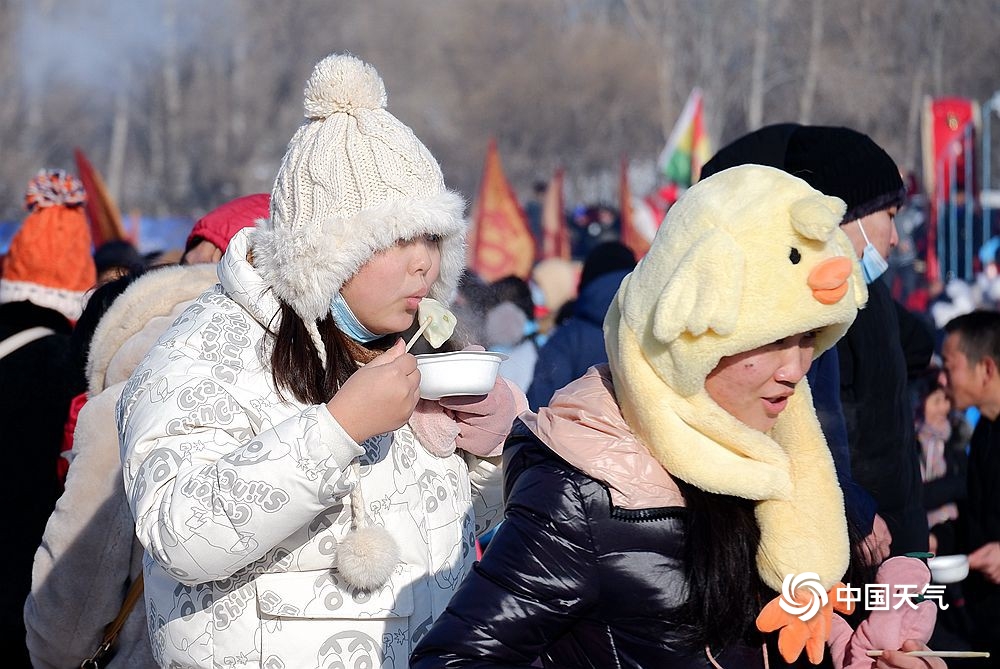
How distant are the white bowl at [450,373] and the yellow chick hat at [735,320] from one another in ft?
1.16

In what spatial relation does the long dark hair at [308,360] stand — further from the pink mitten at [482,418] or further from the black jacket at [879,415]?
the black jacket at [879,415]

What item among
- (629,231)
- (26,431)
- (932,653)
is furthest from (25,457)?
(629,231)

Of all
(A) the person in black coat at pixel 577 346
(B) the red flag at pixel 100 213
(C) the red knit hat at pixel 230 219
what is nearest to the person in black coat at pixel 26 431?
(C) the red knit hat at pixel 230 219

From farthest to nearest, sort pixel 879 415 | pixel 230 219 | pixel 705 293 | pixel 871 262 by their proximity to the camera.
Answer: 1. pixel 879 415
2. pixel 871 262
3. pixel 230 219
4. pixel 705 293

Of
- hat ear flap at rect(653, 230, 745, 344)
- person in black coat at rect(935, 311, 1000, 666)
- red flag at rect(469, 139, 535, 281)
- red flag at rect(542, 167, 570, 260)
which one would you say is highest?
hat ear flap at rect(653, 230, 745, 344)

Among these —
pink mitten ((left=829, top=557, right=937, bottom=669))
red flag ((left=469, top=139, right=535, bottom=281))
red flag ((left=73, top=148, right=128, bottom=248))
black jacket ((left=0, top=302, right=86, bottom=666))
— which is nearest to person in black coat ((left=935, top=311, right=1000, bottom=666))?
pink mitten ((left=829, top=557, right=937, bottom=669))

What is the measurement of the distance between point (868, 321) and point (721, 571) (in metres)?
2.17

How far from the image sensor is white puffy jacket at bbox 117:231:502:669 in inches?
89.0

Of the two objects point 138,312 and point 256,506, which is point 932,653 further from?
point 138,312

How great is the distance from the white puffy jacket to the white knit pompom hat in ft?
0.34

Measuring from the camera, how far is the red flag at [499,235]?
11.8 metres

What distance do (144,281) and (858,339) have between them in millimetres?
2222

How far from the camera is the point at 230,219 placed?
377 cm

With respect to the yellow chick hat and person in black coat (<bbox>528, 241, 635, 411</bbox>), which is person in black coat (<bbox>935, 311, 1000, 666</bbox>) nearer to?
person in black coat (<bbox>528, 241, 635, 411</bbox>)
